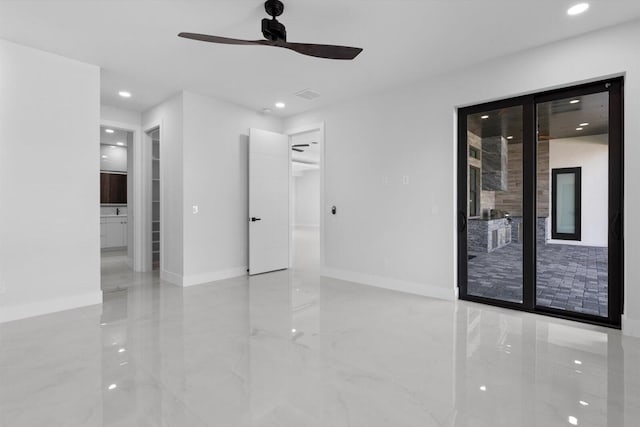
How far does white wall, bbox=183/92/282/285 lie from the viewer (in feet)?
15.0

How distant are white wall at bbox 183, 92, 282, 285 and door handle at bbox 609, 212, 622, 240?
457cm

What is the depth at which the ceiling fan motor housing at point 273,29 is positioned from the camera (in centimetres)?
253

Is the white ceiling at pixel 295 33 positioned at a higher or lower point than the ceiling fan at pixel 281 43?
higher

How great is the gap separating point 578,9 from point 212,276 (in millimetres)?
5051

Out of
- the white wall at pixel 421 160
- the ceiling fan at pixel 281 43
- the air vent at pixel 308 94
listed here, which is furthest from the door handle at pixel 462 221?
the air vent at pixel 308 94

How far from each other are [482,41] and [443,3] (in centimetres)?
83

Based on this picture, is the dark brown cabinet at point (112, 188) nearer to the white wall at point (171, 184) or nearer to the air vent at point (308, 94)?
the white wall at point (171, 184)

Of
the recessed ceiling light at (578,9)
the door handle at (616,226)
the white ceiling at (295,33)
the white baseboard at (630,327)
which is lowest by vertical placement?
the white baseboard at (630,327)

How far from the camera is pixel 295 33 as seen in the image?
300 cm

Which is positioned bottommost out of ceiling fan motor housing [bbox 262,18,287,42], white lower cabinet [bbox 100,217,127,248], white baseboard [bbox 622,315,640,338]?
white baseboard [bbox 622,315,640,338]

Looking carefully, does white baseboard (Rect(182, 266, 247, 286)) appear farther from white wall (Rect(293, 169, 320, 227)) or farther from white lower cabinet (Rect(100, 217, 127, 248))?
white wall (Rect(293, 169, 320, 227))

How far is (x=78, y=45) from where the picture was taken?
10.6 ft

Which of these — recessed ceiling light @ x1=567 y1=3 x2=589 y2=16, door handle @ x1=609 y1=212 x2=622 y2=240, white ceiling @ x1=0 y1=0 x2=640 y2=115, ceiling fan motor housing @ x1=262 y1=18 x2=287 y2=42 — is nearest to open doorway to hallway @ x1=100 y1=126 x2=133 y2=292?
white ceiling @ x1=0 y1=0 x2=640 y2=115

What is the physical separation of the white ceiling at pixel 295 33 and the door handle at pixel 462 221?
173 centimetres
